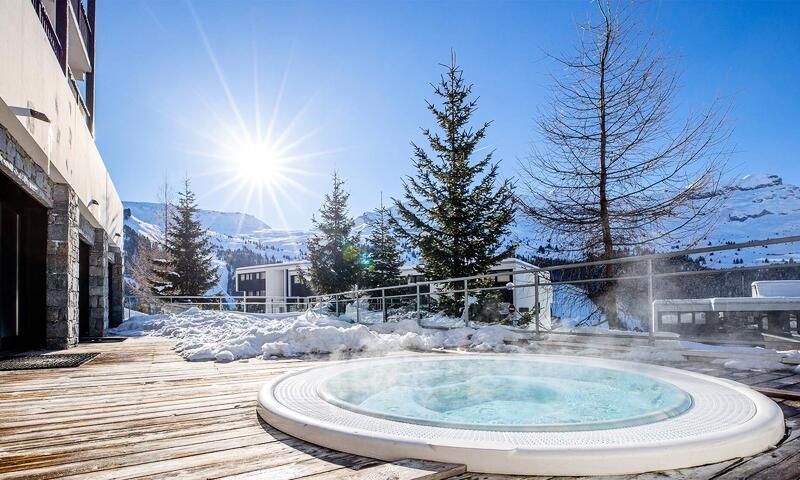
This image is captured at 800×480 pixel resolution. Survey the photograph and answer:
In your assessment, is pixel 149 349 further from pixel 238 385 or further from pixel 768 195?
pixel 768 195

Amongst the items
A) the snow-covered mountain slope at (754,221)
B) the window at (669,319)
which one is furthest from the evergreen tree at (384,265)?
the window at (669,319)

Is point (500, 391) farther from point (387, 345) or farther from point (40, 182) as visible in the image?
point (40, 182)

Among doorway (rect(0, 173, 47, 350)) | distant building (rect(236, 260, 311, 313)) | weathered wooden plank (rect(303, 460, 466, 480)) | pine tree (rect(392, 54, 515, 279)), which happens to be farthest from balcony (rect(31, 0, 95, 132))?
distant building (rect(236, 260, 311, 313))

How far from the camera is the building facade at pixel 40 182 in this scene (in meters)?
3.29

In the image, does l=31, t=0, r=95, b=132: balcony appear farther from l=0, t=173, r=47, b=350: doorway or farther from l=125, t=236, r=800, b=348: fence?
l=125, t=236, r=800, b=348: fence

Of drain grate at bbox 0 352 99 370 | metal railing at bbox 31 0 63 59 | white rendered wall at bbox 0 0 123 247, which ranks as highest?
metal railing at bbox 31 0 63 59

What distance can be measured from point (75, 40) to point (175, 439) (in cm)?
817

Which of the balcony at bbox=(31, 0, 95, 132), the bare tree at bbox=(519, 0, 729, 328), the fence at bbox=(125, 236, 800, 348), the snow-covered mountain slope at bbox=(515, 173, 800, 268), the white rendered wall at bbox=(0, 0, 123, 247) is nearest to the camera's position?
the white rendered wall at bbox=(0, 0, 123, 247)

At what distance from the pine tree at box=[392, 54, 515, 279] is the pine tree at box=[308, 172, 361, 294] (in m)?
5.33

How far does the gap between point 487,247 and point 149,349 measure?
6946 mm

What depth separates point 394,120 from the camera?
11.2 meters

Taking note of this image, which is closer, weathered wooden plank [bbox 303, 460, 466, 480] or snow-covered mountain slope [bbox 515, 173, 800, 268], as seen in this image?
weathered wooden plank [bbox 303, 460, 466, 480]

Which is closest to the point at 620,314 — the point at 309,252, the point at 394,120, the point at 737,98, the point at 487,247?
the point at 487,247

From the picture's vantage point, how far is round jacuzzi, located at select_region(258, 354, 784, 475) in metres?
→ 1.27
